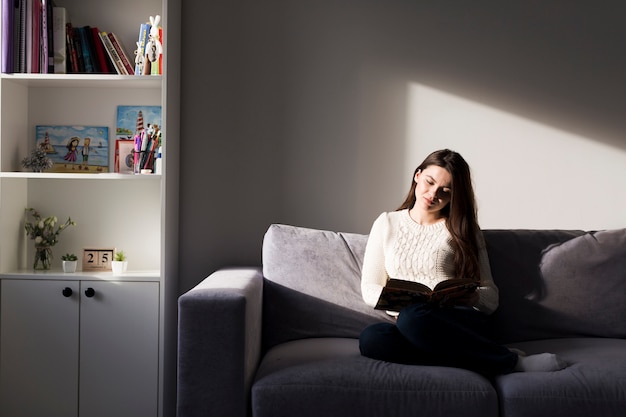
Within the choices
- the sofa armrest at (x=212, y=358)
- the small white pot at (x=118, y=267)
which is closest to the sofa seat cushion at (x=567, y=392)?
the sofa armrest at (x=212, y=358)

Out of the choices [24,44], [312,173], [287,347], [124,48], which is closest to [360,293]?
[287,347]

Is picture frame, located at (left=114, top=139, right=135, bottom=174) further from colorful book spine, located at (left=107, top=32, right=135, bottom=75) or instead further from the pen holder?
colorful book spine, located at (left=107, top=32, right=135, bottom=75)

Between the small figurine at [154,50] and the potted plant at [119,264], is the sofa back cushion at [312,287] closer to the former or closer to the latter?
the potted plant at [119,264]

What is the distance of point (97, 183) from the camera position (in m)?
3.27

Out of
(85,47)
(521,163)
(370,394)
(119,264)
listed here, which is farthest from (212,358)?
(521,163)

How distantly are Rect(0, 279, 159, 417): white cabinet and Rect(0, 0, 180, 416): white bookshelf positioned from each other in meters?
0.11

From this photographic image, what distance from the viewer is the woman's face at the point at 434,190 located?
108 inches

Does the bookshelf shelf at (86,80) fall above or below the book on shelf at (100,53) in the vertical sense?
below

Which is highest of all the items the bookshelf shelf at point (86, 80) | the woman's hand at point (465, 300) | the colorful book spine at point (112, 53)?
the colorful book spine at point (112, 53)

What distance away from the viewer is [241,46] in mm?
3254

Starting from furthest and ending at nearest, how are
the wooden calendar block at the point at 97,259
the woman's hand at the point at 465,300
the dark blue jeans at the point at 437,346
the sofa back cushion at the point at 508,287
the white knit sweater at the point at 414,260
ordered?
the wooden calendar block at the point at 97,259, the sofa back cushion at the point at 508,287, the white knit sweater at the point at 414,260, the woman's hand at the point at 465,300, the dark blue jeans at the point at 437,346

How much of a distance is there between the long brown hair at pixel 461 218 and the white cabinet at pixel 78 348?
46.8 inches

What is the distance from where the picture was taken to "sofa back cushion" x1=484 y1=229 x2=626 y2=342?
109 inches

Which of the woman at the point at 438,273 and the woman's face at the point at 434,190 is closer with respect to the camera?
the woman at the point at 438,273
